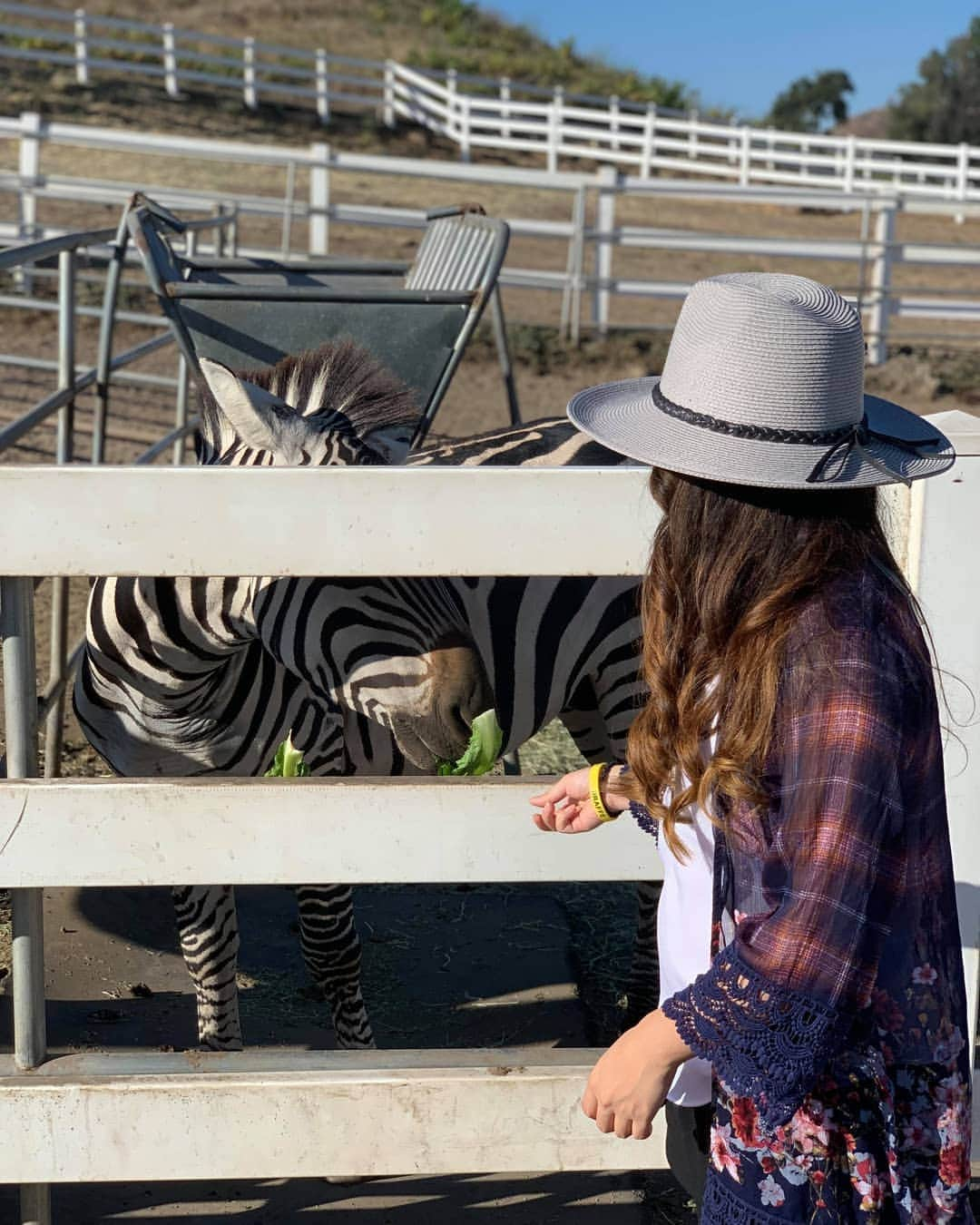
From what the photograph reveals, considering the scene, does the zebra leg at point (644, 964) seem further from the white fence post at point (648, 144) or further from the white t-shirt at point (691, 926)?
the white fence post at point (648, 144)

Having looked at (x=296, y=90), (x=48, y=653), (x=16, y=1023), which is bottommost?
(x=48, y=653)

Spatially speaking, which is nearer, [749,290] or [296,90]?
[749,290]

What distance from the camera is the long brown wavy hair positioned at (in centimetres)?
142

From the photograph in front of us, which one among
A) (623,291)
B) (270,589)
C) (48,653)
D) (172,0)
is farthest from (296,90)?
(270,589)

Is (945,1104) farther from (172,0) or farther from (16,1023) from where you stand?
(172,0)

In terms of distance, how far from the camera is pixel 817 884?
4.52 feet

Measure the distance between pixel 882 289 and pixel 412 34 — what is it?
23429 mm

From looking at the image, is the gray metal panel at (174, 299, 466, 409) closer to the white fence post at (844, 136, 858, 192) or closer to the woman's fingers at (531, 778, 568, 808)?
the woman's fingers at (531, 778, 568, 808)

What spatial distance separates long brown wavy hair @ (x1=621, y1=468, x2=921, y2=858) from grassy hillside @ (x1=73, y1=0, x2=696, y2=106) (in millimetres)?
31577

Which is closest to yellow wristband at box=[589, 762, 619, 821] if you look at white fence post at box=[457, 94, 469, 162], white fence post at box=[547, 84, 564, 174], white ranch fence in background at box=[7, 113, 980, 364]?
white ranch fence in background at box=[7, 113, 980, 364]

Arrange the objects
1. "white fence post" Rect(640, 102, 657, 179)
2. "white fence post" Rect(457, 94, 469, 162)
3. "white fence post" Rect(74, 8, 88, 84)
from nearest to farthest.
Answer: "white fence post" Rect(74, 8, 88, 84) → "white fence post" Rect(640, 102, 657, 179) → "white fence post" Rect(457, 94, 469, 162)

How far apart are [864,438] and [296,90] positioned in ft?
86.2

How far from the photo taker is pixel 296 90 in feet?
83.7

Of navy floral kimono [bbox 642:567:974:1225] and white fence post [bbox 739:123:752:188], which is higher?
white fence post [bbox 739:123:752:188]
